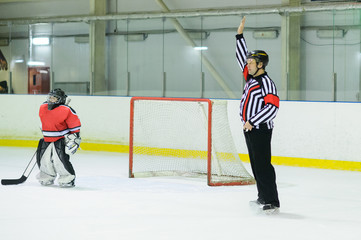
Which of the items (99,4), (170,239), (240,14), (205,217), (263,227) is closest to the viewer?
(170,239)

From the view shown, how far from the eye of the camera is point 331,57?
8.40 m

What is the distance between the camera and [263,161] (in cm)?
436

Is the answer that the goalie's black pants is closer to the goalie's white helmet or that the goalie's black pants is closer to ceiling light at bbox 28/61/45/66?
the goalie's white helmet

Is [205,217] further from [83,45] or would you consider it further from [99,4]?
[99,4]

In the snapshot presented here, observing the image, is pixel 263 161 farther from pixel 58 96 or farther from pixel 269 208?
pixel 58 96

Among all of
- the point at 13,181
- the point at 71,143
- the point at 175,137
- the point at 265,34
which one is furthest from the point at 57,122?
the point at 265,34

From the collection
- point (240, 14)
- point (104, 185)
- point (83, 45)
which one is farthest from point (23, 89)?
point (104, 185)

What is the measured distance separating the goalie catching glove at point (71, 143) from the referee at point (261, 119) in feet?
6.36

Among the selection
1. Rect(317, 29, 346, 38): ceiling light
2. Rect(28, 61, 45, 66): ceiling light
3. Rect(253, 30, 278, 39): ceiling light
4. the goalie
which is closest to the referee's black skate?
the goalie

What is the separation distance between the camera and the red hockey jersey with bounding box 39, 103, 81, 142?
5652mm

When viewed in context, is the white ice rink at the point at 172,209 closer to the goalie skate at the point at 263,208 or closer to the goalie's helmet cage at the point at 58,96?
the goalie skate at the point at 263,208

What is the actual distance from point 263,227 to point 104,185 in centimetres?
232

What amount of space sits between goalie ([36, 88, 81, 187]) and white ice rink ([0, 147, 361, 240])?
0.22 meters

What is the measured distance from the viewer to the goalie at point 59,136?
5.66 m
